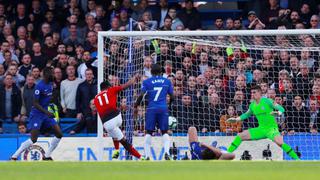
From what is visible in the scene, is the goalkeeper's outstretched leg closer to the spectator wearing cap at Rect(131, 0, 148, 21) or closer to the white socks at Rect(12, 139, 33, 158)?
the white socks at Rect(12, 139, 33, 158)

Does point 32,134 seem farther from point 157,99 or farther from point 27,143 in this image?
point 157,99

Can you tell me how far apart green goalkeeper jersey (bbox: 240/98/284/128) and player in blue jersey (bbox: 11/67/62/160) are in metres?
3.38

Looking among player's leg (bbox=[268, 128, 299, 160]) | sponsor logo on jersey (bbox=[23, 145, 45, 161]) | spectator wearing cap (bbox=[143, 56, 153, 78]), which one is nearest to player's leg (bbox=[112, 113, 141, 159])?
spectator wearing cap (bbox=[143, 56, 153, 78])

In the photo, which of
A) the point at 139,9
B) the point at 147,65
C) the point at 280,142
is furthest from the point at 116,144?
the point at 139,9

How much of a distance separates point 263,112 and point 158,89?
2142 millimetres

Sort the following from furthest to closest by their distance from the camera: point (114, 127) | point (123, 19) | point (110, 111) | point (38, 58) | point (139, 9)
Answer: point (139, 9)
point (123, 19)
point (38, 58)
point (110, 111)
point (114, 127)

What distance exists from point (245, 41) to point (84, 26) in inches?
157

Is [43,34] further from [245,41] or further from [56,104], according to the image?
[245,41]

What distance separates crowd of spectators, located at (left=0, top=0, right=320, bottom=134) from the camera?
1908cm

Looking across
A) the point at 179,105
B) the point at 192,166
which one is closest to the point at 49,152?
the point at 179,105

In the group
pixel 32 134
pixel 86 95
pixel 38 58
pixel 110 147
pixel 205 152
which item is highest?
pixel 38 58

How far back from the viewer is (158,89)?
57.7ft

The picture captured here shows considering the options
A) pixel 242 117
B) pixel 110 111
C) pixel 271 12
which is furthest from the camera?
pixel 271 12

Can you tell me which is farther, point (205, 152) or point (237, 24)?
point (237, 24)
